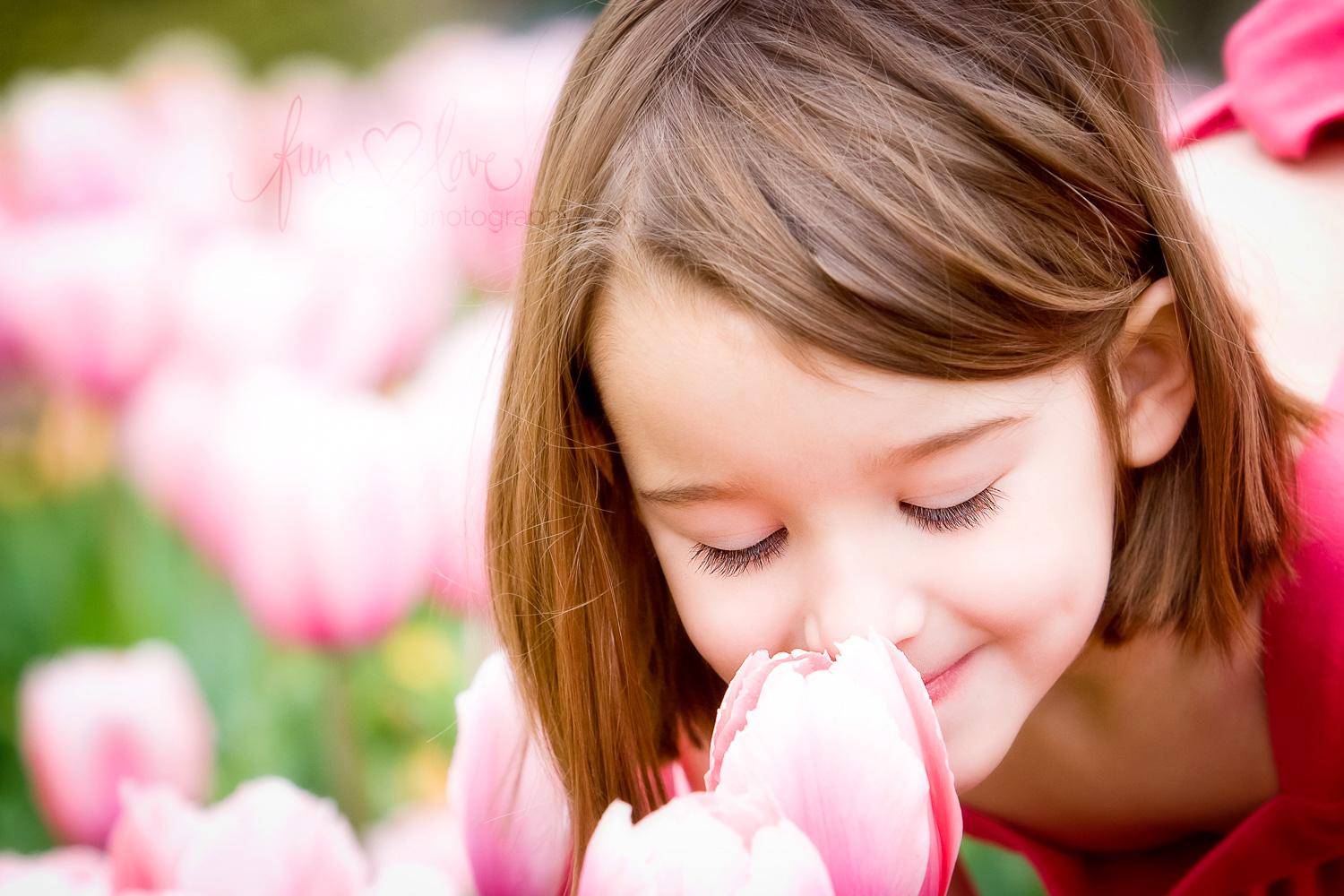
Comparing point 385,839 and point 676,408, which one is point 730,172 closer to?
point 676,408

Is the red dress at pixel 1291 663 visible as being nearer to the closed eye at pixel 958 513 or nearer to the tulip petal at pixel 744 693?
the closed eye at pixel 958 513

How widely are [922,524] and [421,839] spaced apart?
0.23 metres

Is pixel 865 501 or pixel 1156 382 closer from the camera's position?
pixel 865 501

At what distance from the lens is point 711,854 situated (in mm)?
238

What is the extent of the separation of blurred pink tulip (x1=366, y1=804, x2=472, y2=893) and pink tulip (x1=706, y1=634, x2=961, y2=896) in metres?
0.17

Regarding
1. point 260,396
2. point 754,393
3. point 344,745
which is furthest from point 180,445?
point 754,393

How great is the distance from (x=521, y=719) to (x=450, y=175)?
0.28 metres

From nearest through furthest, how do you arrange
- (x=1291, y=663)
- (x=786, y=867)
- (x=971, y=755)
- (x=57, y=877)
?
(x=786, y=867) → (x=57, y=877) → (x=971, y=755) → (x=1291, y=663)

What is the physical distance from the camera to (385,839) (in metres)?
0.47

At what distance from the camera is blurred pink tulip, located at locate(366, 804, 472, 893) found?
0.42 m

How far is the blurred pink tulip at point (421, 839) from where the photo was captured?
1.38 ft

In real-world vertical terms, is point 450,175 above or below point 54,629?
above

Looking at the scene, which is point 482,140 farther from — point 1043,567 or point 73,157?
point 1043,567

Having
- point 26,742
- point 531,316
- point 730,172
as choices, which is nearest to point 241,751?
point 26,742
